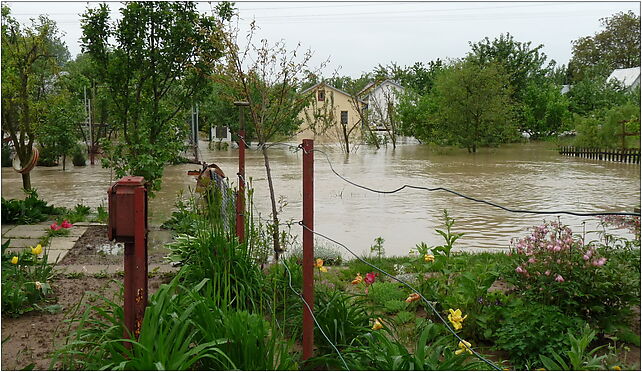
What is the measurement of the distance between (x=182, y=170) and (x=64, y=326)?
14755 mm

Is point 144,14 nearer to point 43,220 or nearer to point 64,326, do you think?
point 43,220

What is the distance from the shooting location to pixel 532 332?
10.3 feet

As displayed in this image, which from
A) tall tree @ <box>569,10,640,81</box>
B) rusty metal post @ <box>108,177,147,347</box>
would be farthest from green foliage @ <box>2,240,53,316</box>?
tall tree @ <box>569,10,640,81</box>

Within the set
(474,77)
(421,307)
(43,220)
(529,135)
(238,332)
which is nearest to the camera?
(238,332)

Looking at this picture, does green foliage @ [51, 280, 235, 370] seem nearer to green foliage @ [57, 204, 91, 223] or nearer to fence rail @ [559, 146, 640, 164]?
green foliage @ [57, 204, 91, 223]

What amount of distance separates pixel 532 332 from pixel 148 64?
277 inches

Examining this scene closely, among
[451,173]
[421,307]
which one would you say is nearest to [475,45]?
[451,173]

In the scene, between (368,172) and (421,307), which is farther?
(368,172)

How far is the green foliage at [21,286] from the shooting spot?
374cm

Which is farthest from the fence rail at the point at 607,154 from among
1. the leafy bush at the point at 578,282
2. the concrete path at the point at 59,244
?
the leafy bush at the point at 578,282

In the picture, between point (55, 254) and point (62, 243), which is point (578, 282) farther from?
point (62, 243)

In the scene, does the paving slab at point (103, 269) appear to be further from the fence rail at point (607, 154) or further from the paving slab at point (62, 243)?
the fence rail at point (607, 154)

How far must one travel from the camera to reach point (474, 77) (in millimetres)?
27297

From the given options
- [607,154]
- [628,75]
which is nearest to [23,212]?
[607,154]
